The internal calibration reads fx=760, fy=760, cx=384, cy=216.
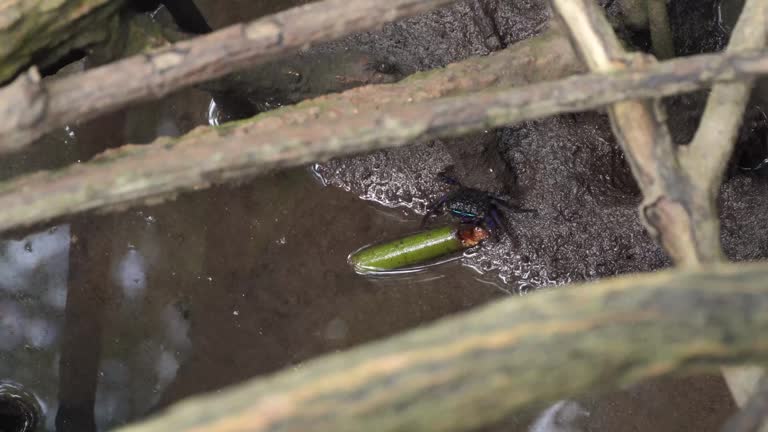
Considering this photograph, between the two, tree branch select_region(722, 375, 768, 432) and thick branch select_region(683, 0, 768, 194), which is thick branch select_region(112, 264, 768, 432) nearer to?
tree branch select_region(722, 375, 768, 432)

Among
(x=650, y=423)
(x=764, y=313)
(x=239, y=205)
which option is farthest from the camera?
(x=239, y=205)

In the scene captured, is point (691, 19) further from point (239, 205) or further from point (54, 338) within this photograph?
point (54, 338)

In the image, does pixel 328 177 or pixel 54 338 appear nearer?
pixel 54 338

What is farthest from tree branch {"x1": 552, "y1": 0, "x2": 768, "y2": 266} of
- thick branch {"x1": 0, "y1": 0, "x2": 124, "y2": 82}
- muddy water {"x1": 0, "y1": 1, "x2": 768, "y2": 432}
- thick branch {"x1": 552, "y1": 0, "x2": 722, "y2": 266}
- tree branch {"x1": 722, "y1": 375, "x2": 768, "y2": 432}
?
thick branch {"x1": 0, "y1": 0, "x2": 124, "y2": 82}

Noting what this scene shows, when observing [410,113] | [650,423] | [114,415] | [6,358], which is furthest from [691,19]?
[6,358]

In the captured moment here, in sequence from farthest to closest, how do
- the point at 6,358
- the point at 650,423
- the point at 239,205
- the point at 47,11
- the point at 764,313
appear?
1. the point at 239,205
2. the point at 6,358
3. the point at 650,423
4. the point at 47,11
5. the point at 764,313

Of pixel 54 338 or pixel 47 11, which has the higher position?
pixel 47 11
